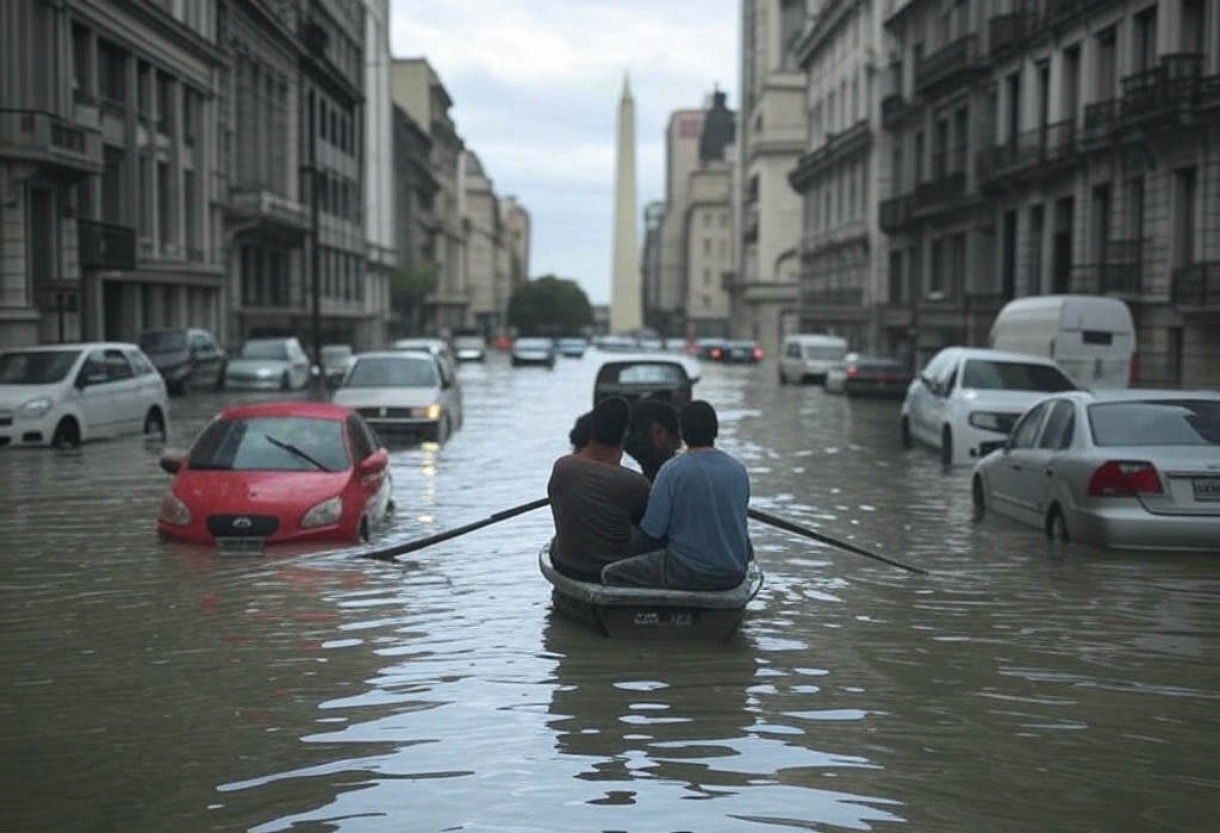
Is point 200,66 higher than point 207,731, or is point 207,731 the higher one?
point 200,66

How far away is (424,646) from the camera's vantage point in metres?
10.7

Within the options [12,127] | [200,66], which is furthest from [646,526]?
[200,66]

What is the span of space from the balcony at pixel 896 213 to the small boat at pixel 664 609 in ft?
180

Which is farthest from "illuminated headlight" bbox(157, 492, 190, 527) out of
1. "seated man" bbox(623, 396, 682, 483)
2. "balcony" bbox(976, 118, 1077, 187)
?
"balcony" bbox(976, 118, 1077, 187)

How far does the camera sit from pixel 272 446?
50.3ft

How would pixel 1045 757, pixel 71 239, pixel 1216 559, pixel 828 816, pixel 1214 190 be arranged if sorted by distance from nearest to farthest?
pixel 828 816 < pixel 1045 757 < pixel 1216 559 < pixel 1214 190 < pixel 71 239

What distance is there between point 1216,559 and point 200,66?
47614 millimetres

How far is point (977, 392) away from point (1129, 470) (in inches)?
457

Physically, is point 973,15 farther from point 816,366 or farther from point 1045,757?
point 1045,757

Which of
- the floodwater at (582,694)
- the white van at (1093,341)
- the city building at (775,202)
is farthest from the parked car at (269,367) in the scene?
the city building at (775,202)

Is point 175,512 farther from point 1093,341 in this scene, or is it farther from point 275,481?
point 1093,341

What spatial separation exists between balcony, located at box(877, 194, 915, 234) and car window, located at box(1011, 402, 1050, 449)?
158 feet

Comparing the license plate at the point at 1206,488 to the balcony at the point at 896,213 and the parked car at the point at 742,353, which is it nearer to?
the balcony at the point at 896,213

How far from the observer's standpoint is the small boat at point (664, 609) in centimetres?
1012
